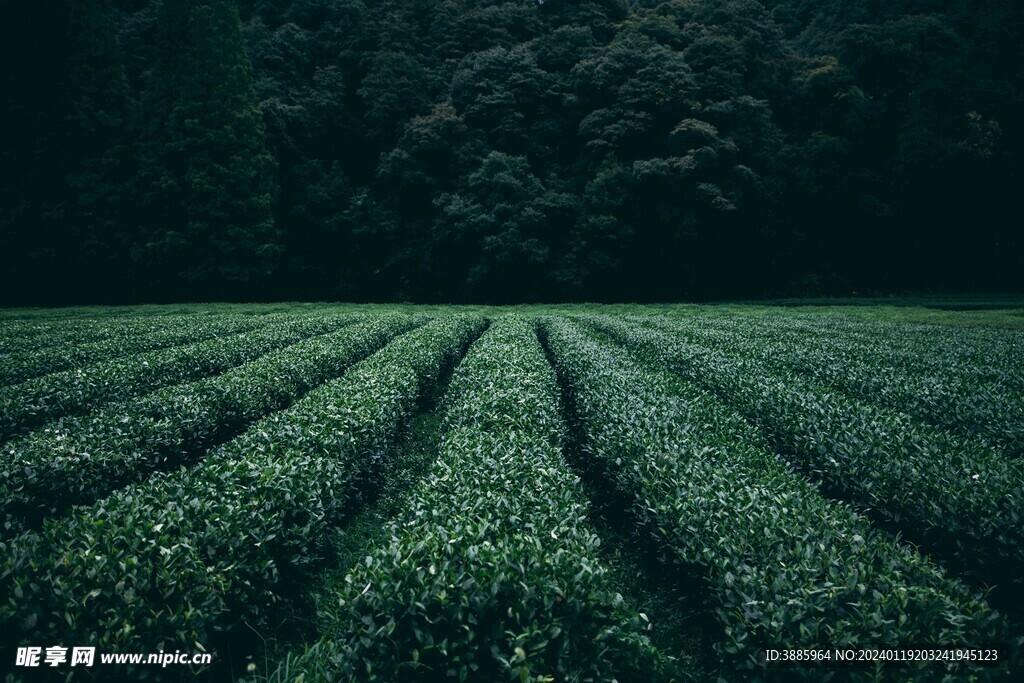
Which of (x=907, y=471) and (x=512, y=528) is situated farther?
(x=907, y=471)

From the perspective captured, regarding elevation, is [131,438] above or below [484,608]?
below

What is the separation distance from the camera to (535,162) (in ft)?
141

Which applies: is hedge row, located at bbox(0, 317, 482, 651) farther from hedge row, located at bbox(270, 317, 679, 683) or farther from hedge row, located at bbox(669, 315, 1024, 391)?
hedge row, located at bbox(669, 315, 1024, 391)

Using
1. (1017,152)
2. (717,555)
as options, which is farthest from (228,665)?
(1017,152)

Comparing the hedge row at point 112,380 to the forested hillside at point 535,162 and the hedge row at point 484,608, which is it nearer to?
the hedge row at point 484,608

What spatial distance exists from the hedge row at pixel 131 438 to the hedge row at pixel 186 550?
1.30m

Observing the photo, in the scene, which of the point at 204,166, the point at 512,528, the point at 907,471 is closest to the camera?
the point at 512,528

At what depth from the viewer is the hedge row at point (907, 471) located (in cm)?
440

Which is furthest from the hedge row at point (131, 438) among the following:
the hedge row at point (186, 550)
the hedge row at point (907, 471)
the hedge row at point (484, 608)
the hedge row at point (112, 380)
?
the hedge row at point (907, 471)

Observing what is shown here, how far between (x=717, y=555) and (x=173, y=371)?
39.3ft

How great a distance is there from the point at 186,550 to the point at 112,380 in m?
8.32

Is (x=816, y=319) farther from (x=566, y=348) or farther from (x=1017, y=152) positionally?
(x=1017, y=152)

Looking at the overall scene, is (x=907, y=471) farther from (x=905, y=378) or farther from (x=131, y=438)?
(x=131, y=438)

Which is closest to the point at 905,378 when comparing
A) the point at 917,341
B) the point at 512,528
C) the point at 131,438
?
the point at 917,341
